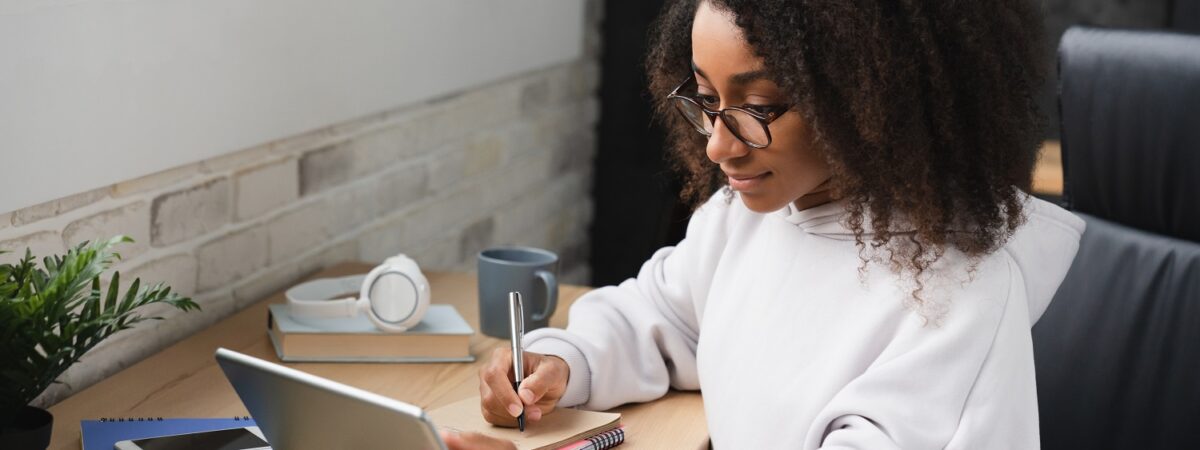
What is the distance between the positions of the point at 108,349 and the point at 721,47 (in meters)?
0.75

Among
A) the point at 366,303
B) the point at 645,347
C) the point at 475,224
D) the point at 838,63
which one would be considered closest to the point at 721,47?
the point at 838,63

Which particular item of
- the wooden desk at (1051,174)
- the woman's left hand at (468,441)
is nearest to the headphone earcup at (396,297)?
the woman's left hand at (468,441)

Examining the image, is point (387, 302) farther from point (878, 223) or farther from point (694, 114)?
point (878, 223)

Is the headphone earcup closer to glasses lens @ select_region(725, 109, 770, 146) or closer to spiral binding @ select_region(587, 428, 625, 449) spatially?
spiral binding @ select_region(587, 428, 625, 449)

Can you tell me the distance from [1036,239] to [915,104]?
0.19m

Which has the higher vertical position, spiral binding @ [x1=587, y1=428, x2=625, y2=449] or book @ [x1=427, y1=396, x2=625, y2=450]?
book @ [x1=427, y1=396, x2=625, y2=450]

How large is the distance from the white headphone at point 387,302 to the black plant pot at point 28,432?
0.41m

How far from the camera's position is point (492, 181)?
2279 millimetres

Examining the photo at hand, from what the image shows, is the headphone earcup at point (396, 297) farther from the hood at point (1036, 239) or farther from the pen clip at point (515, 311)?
the hood at point (1036, 239)

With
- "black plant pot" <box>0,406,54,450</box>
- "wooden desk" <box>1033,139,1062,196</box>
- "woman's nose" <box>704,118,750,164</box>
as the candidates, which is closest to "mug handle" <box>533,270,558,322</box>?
"woman's nose" <box>704,118,750,164</box>

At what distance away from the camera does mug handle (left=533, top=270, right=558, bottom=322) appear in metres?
1.47

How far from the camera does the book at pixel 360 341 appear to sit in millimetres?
1353

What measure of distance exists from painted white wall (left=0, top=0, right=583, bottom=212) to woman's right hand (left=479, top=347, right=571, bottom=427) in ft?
1.50

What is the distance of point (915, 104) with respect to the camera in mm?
977
